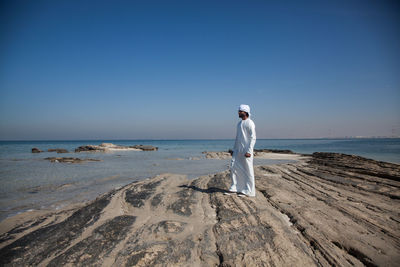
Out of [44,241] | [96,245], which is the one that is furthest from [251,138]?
[44,241]

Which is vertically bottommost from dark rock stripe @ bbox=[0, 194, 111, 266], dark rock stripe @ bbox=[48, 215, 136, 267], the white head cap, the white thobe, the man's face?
dark rock stripe @ bbox=[0, 194, 111, 266]

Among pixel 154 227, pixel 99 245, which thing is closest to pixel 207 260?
pixel 154 227

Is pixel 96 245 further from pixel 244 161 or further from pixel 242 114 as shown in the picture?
pixel 242 114

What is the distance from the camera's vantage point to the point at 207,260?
2656 millimetres

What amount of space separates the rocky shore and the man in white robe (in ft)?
1.42

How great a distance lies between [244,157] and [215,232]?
2.50 m

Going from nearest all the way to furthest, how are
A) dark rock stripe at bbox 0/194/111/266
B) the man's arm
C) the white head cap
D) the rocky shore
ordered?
the rocky shore, dark rock stripe at bbox 0/194/111/266, the man's arm, the white head cap

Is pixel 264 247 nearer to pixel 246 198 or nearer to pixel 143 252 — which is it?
pixel 143 252

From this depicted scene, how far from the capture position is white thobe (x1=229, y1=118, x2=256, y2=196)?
530cm

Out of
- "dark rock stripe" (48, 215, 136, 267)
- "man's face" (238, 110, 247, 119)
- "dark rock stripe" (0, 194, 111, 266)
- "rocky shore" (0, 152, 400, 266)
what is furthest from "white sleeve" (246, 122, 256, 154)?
"dark rock stripe" (0, 194, 111, 266)

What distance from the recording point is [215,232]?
3.37 meters

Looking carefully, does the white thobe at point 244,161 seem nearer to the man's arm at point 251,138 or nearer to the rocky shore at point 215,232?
the man's arm at point 251,138

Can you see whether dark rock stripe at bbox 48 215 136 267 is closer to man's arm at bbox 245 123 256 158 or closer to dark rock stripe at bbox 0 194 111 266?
dark rock stripe at bbox 0 194 111 266

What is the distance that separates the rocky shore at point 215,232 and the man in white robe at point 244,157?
A: 433 millimetres
